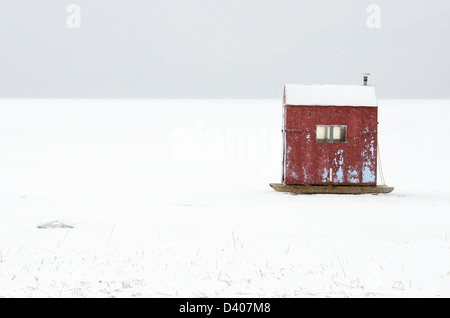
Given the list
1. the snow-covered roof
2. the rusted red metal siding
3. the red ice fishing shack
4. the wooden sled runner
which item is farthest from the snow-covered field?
the snow-covered roof

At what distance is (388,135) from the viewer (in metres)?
49.3

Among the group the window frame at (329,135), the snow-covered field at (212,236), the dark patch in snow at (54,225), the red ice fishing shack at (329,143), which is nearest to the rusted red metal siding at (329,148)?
the red ice fishing shack at (329,143)

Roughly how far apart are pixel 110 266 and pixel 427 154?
27063 millimetres

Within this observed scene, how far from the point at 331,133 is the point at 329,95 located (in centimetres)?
107

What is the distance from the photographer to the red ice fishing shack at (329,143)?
17828mm

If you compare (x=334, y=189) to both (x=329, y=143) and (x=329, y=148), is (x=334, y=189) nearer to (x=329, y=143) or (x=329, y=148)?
(x=329, y=148)

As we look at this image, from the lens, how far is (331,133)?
18.2 meters

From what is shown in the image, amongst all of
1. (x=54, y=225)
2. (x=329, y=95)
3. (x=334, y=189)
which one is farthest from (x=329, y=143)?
(x=54, y=225)

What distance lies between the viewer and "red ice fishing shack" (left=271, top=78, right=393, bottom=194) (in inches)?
702

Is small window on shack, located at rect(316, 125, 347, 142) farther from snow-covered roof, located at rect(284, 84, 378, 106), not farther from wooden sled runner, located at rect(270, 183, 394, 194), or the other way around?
wooden sled runner, located at rect(270, 183, 394, 194)

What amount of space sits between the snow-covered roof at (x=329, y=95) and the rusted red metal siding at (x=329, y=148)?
0.48ft

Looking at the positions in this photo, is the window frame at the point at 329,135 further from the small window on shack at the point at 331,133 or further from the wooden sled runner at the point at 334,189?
the wooden sled runner at the point at 334,189

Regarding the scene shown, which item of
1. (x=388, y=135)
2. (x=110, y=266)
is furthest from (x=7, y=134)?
(x=110, y=266)
